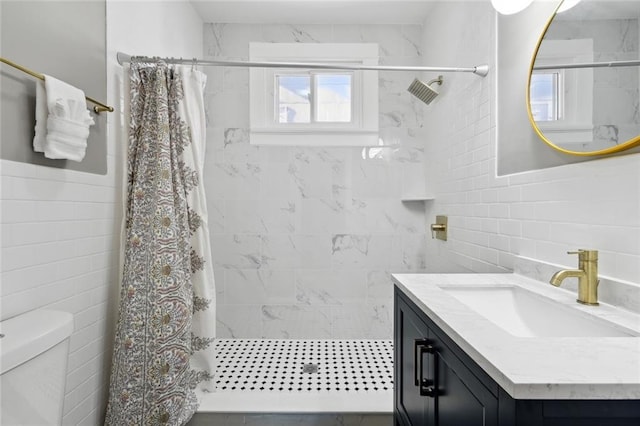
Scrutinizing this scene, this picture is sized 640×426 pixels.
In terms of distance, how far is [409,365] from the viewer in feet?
3.75

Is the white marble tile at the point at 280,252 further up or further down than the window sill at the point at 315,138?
further down

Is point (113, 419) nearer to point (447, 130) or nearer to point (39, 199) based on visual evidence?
point (39, 199)

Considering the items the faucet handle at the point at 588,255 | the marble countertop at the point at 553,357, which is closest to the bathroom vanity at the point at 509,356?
the marble countertop at the point at 553,357

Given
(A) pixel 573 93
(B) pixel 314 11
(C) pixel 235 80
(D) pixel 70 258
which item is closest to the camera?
(A) pixel 573 93

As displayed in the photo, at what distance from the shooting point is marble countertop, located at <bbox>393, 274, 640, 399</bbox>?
49 centimetres

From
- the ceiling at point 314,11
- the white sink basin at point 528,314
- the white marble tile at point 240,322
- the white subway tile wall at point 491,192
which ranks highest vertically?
the ceiling at point 314,11

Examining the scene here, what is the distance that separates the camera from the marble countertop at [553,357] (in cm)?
49

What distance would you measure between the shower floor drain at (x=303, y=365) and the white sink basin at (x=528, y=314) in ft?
3.03

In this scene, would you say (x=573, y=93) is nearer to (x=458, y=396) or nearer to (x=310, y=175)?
(x=458, y=396)

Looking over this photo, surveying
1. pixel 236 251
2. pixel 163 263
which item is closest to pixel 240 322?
pixel 236 251

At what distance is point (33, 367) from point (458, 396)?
1.08 metres

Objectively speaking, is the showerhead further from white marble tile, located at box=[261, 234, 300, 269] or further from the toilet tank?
the toilet tank

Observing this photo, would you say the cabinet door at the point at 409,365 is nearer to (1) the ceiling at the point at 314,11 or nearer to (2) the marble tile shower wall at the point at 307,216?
(2) the marble tile shower wall at the point at 307,216

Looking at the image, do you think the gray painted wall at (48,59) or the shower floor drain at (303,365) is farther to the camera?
the shower floor drain at (303,365)
